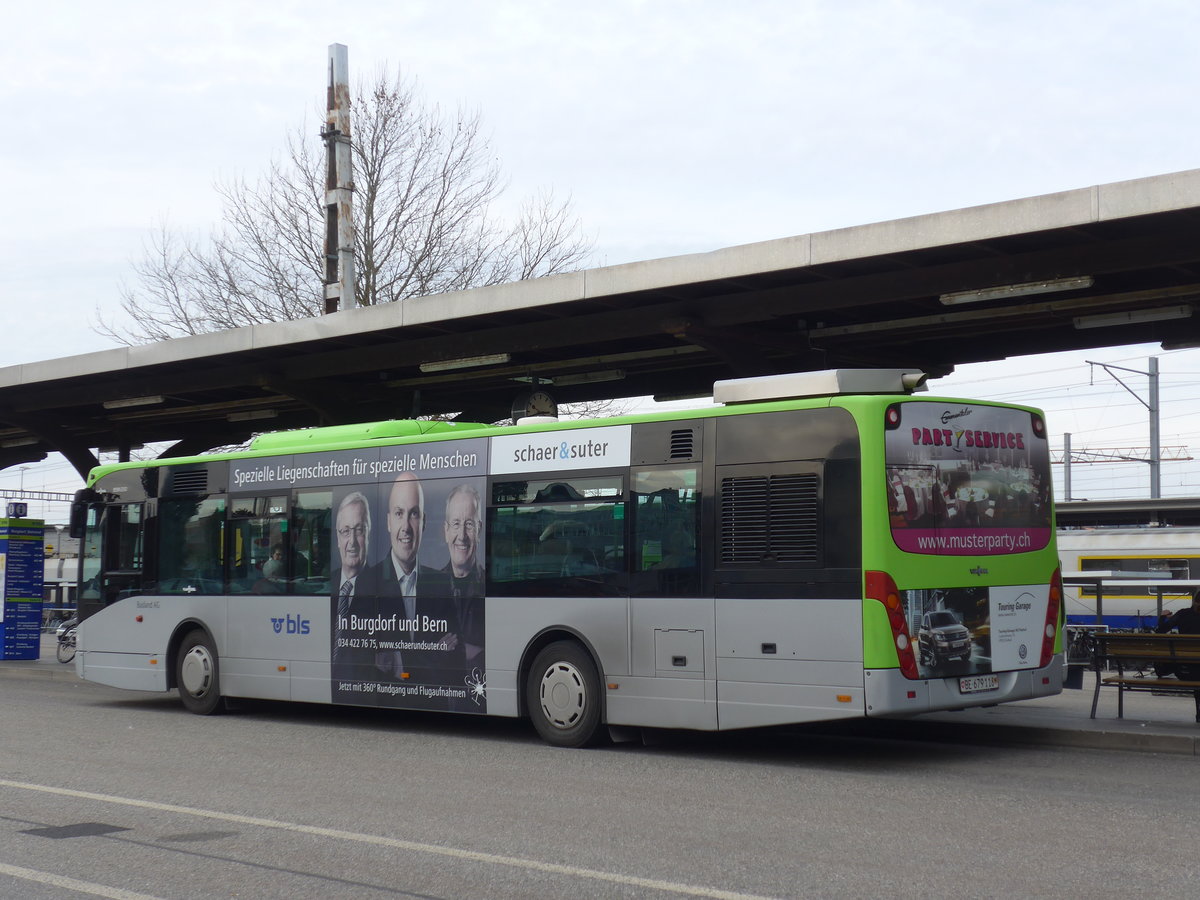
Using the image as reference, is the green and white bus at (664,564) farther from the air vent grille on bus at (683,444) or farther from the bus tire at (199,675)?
the bus tire at (199,675)

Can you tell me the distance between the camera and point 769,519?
10.8 meters

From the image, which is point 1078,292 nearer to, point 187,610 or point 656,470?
point 656,470

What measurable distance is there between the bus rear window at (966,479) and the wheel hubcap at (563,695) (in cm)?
322

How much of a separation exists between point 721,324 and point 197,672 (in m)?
7.05

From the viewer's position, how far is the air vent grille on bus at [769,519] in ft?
34.4

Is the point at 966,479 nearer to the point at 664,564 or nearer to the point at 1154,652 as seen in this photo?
the point at 664,564

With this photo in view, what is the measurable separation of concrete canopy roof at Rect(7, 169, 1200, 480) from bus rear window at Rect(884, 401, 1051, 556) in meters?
1.90

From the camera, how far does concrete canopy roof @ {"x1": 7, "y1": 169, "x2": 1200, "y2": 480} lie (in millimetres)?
12312

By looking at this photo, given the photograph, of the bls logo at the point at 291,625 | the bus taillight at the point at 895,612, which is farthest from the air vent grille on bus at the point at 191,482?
the bus taillight at the point at 895,612

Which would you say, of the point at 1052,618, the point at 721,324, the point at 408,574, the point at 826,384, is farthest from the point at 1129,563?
the point at 826,384

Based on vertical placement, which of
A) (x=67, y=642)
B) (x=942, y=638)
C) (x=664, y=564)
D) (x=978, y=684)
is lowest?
(x=67, y=642)

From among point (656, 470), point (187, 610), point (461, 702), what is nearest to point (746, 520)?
point (656, 470)

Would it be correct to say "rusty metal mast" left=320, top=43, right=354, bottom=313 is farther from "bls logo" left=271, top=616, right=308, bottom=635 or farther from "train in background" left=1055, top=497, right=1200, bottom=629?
"train in background" left=1055, top=497, right=1200, bottom=629

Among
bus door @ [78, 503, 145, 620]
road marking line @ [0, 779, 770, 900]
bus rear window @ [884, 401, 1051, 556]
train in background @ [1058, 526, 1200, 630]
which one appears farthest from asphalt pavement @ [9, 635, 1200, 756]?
train in background @ [1058, 526, 1200, 630]
